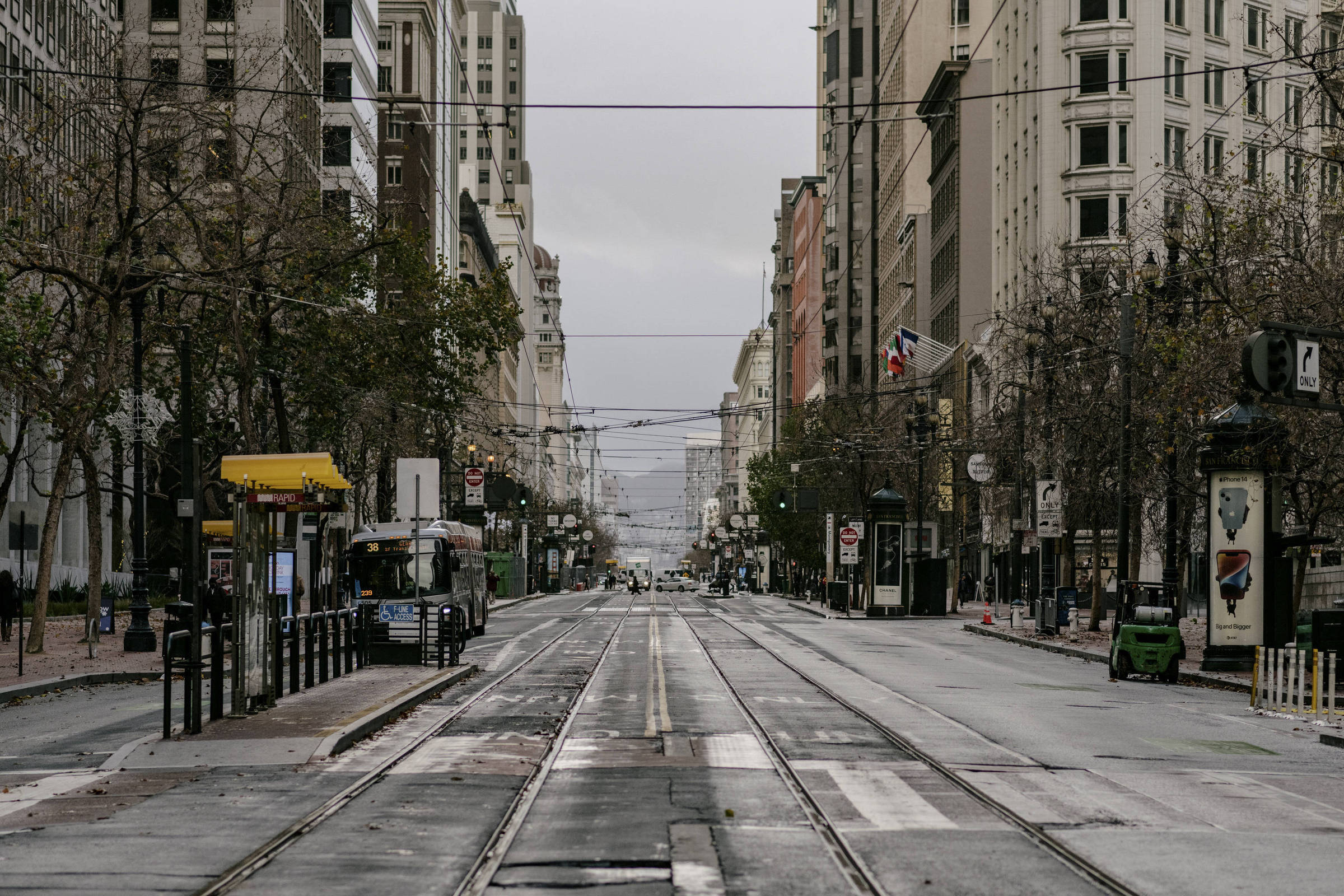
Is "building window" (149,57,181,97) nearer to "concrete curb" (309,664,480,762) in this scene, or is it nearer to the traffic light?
"concrete curb" (309,664,480,762)

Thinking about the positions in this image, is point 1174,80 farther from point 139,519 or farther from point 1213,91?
point 139,519

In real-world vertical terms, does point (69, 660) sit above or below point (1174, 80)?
below

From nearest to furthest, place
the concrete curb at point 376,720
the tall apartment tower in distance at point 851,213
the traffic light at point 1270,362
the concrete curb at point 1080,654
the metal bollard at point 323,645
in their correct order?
the concrete curb at point 376,720
the traffic light at point 1270,362
the metal bollard at point 323,645
the concrete curb at point 1080,654
the tall apartment tower in distance at point 851,213

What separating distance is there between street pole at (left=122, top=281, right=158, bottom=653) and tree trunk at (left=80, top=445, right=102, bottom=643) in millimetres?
715

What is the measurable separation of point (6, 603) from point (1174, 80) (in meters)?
53.0

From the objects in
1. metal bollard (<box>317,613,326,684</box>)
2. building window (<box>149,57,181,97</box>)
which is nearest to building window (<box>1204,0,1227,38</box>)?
building window (<box>149,57,181,97</box>)

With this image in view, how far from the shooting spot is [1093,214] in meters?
73.7

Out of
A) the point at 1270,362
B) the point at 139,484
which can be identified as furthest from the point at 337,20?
the point at 1270,362

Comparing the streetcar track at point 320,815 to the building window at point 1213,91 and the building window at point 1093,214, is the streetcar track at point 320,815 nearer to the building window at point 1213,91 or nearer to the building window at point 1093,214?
the building window at point 1093,214

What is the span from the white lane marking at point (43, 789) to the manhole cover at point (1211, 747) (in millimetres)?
10069

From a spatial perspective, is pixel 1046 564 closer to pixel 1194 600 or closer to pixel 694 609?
pixel 1194 600

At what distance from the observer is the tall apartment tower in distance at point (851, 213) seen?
443 feet

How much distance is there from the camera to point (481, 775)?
14211mm

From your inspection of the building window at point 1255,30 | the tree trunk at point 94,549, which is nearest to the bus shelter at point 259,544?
the tree trunk at point 94,549
